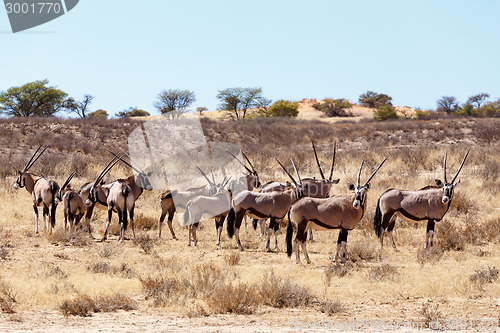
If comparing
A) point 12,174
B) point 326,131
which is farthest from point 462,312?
point 326,131

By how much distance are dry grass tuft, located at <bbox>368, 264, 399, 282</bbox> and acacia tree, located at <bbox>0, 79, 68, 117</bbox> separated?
53476mm

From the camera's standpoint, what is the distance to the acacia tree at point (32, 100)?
185ft

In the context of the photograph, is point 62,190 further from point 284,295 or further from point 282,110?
point 282,110

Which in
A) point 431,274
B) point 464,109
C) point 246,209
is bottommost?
point 431,274

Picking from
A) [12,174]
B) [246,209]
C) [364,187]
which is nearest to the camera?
[364,187]

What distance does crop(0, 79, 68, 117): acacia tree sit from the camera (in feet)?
185

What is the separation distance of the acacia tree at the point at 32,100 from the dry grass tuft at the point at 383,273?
53.5 metres

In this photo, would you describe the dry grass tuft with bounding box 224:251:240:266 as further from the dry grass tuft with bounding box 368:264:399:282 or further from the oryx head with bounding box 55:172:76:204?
the oryx head with bounding box 55:172:76:204

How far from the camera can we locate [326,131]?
42.8 meters

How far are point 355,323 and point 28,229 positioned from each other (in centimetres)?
1133

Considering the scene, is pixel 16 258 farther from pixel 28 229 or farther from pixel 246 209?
pixel 246 209

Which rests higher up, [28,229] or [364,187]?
[364,187]

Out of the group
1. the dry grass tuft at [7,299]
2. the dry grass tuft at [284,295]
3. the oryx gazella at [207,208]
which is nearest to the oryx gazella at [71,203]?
the oryx gazella at [207,208]

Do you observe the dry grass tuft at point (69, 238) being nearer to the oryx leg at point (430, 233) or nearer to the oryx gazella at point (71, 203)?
the oryx gazella at point (71, 203)
